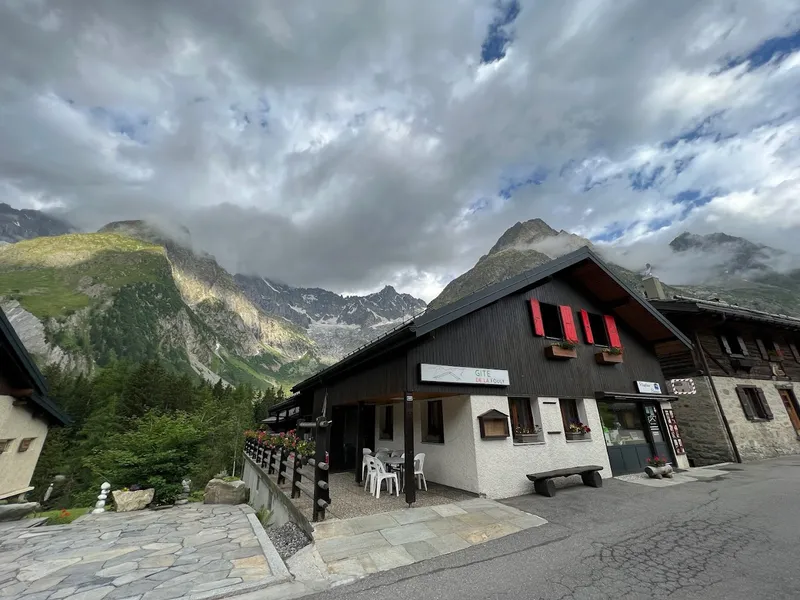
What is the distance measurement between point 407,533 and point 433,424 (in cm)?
514

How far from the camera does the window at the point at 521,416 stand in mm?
10094

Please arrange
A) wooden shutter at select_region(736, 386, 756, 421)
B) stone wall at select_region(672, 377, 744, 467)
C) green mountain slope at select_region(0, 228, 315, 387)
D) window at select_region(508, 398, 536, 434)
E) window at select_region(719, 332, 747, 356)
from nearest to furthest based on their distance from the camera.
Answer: window at select_region(508, 398, 536, 434), stone wall at select_region(672, 377, 744, 467), wooden shutter at select_region(736, 386, 756, 421), window at select_region(719, 332, 747, 356), green mountain slope at select_region(0, 228, 315, 387)

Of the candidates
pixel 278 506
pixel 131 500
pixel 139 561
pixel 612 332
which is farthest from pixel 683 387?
pixel 131 500

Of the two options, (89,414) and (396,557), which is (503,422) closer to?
(396,557)

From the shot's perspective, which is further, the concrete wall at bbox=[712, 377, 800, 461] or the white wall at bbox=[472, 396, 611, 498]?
the concrete wall at bbox=[712, 377, 800, 461]

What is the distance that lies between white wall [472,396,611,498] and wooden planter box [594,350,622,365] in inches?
63.2

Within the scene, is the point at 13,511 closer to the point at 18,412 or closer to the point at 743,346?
the point at 18,412

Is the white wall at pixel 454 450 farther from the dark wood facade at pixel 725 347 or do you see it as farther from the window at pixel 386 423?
the dark wood facade at pixel 725 347

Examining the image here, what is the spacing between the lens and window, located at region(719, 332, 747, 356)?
1565 cm

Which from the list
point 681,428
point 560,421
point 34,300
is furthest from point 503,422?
point 34,300

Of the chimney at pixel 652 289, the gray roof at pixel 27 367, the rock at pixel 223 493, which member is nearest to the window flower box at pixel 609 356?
the chimney at pixel 652 289

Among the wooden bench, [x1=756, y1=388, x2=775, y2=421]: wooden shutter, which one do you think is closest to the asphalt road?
the wooden bench

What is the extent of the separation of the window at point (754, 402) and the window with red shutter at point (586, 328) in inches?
350

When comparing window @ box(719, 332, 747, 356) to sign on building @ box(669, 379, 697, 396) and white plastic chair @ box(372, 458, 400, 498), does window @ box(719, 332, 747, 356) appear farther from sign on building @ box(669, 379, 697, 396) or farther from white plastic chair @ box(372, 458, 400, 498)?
white plastic chair @ box(372, 458, 400, 498)
